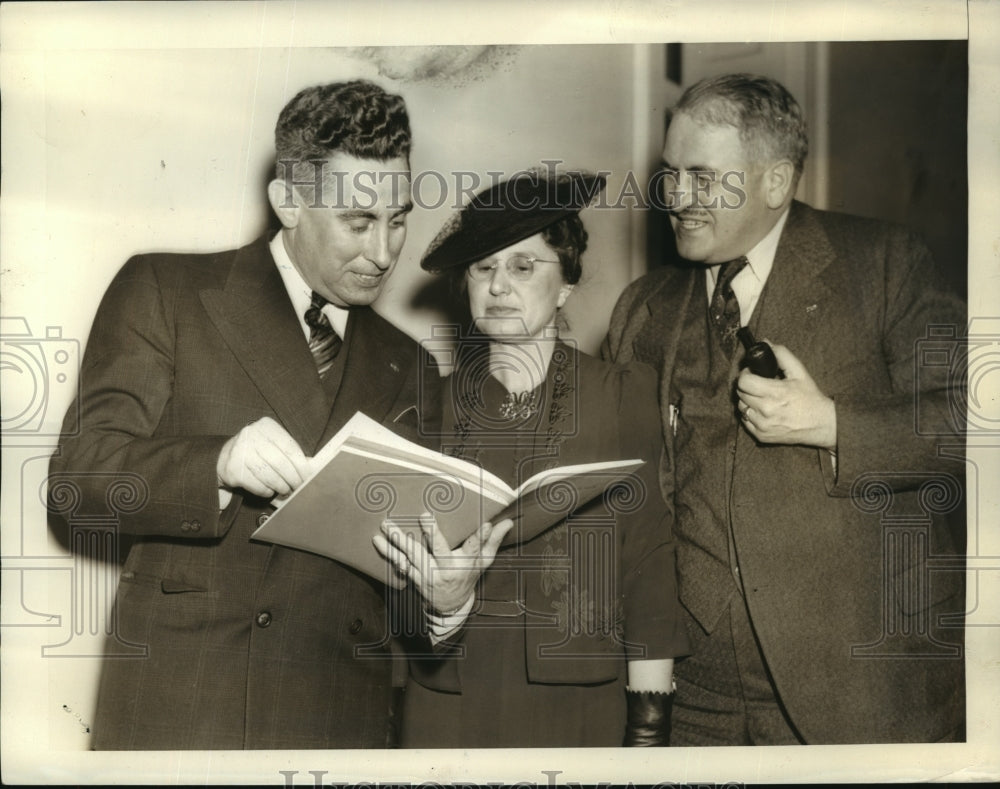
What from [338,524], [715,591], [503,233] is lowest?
[715,591]

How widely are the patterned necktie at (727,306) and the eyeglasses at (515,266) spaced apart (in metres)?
0.36

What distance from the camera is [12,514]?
7.25 ft

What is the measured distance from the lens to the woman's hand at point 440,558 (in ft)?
6.84

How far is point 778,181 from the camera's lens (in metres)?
2.13

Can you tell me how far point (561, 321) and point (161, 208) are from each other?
2.84 feet

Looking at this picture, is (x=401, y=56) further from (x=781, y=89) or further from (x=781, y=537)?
(x=781, y=537)

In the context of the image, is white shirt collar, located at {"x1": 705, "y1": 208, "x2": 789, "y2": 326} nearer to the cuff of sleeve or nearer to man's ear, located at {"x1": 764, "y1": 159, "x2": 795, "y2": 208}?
man's ear, located at {"x1": 764, "y1": 159, "x2": 795, "y2": 208}

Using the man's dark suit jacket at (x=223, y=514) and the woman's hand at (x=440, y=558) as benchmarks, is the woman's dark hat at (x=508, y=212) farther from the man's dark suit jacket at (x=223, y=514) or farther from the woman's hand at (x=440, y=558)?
the woman's hand at (x=440, y=558)

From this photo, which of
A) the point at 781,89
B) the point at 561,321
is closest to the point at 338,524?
the point at 561,321
